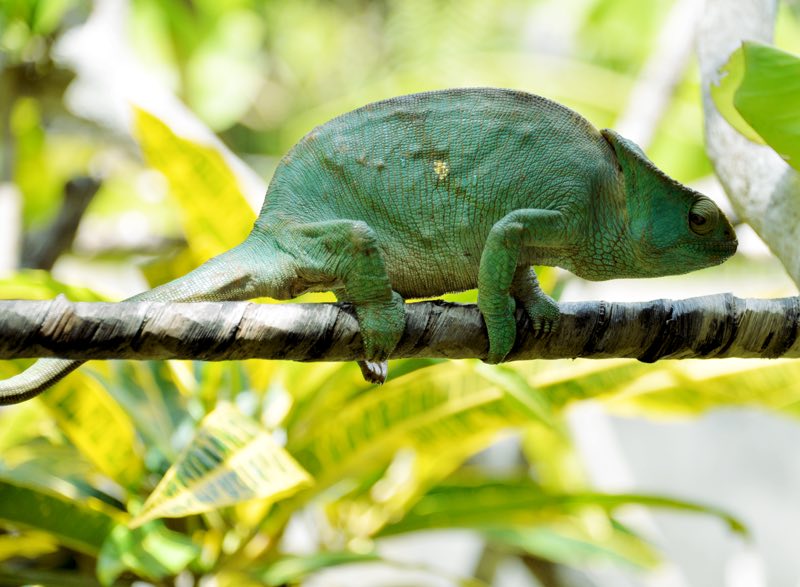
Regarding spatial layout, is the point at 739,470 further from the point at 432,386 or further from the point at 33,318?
the point at 33,318

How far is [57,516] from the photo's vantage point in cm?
175

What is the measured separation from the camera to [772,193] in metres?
1.39

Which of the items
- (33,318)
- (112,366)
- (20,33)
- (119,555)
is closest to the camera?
(33,318)

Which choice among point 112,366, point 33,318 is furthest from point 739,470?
point 33,318

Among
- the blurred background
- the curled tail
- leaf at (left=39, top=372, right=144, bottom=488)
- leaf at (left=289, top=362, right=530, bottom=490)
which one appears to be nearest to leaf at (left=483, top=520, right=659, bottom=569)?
the blurred background

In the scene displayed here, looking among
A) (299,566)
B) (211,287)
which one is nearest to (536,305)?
(211,287)

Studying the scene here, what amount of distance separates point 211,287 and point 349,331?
0.17 meters

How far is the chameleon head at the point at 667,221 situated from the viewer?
3.83ft

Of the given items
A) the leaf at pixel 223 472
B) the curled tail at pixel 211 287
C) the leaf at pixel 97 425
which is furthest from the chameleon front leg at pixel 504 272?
the leaf at pixel 97 425

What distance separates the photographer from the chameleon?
1.12 metres

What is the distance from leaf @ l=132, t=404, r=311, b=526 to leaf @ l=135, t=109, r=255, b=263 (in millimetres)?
433

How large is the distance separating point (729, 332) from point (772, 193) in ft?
1.21

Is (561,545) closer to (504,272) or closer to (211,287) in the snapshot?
(504,272)

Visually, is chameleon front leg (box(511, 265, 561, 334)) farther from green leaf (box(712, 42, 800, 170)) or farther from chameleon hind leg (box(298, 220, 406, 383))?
green leaf (box(712, 42, 800, 170))
